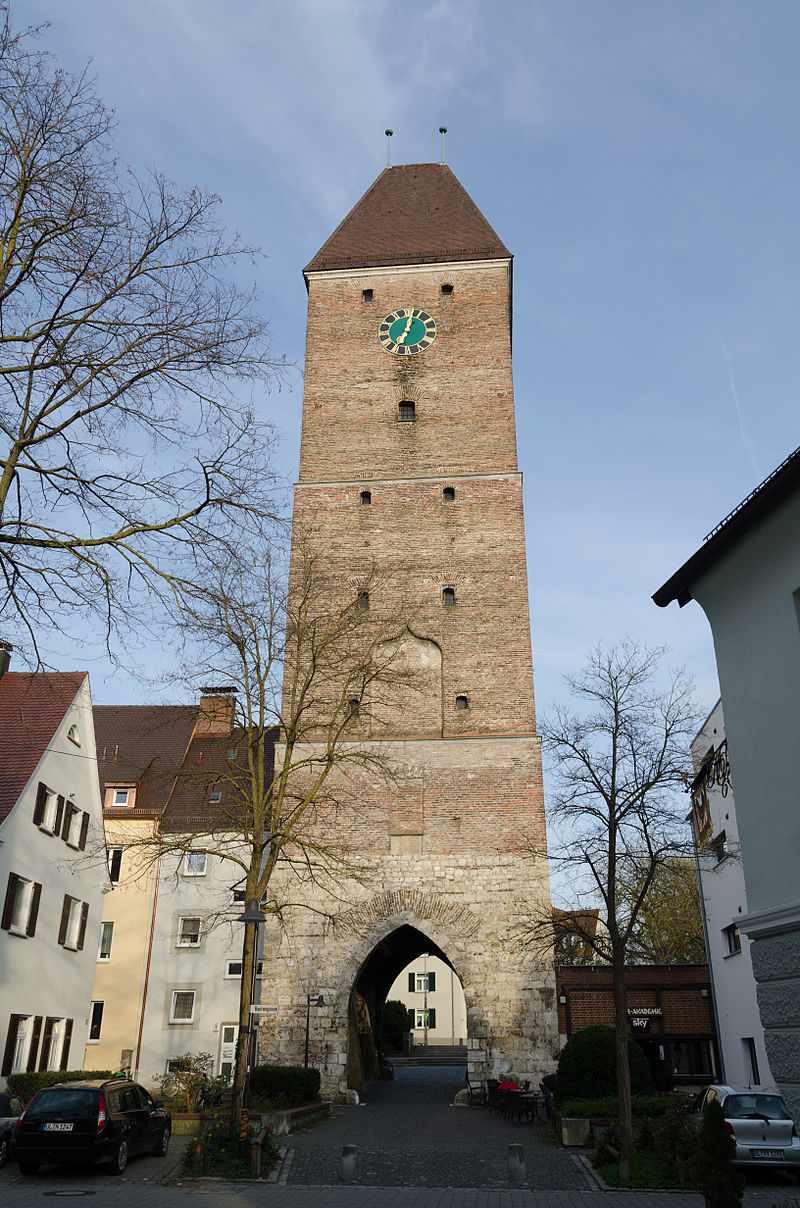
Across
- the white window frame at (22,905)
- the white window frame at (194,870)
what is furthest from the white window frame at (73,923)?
the white window frame at (194,870)

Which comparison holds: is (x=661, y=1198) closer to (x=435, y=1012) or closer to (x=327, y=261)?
(x=327, y=261)

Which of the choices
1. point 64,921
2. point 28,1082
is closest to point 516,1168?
point 28,1082

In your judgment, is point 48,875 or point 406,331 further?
point 406,331

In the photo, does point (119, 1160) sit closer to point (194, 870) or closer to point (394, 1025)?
point (194, 870)

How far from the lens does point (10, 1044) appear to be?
19.8m

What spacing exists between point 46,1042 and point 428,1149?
396 inches

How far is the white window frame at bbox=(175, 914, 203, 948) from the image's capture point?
2983cm

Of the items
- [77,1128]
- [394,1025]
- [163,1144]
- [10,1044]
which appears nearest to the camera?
[77,1128]

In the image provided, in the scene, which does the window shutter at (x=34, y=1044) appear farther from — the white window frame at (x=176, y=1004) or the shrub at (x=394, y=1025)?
the shrub at (x=394, y=1025)

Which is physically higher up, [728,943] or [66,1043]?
[728,943]

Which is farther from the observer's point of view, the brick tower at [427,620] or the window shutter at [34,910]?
the brick tower at [427,620]

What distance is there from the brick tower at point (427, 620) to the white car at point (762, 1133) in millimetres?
8860

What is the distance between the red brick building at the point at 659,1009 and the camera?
2711 cm

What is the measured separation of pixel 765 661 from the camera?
7879 millimetres
